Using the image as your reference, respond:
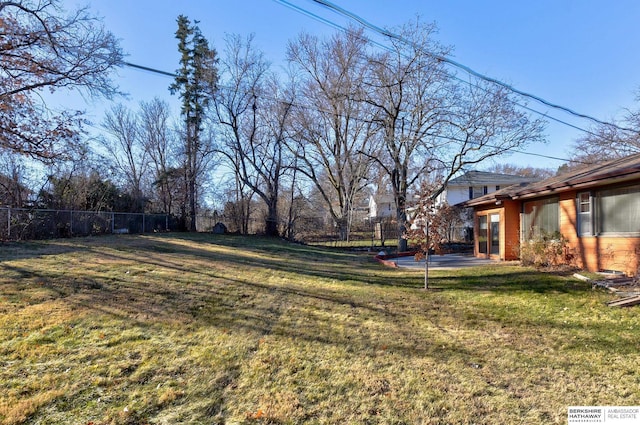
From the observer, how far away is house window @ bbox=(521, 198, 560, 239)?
1013 centimetres

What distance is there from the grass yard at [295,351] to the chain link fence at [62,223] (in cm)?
535

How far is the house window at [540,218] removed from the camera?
10.1 meters

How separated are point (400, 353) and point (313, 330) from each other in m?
1.34

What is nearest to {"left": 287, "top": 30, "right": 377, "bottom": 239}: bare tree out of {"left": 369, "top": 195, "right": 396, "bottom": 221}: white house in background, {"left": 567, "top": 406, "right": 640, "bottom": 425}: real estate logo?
{"left": 369, "top": 195, "right": 396, "bottom": 221}: white house in background

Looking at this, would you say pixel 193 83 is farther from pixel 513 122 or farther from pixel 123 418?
pixel 123 418

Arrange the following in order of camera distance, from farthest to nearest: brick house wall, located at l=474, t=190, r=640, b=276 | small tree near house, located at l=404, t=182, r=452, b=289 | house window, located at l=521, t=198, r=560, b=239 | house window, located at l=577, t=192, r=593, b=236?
house window, located at l=521, t=198, r=560, b=239
house window, located at l=577, t=192, r=593, b=236
small tree near house, located at l=404, t=182, r=452, b=289
brick house wall, located at l=474, t=190, r=640, b=276

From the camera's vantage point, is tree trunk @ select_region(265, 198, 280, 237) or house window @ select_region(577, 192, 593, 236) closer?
house window @ select_region(577, 192, 593, 236)

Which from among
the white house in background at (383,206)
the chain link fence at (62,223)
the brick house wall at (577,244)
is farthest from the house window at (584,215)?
the chain link fence at (62,223)

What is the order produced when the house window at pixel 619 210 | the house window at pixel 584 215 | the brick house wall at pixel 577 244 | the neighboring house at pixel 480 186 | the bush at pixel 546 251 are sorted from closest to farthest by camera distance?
the house window at pixel 619 210, the brick house wall at pixel 577 244, the house window at pixel 584 215, the bush at pixel 546 251, the neighboring house at pixel 480 186

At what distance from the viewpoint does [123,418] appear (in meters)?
2.67

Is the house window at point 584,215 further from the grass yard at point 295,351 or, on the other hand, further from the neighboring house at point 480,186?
the neighboring house at point 480,186

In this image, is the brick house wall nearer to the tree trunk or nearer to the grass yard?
the grass yard

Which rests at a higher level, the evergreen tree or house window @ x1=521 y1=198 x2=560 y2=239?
the evergreen tree

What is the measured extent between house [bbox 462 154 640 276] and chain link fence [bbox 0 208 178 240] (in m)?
16.5
